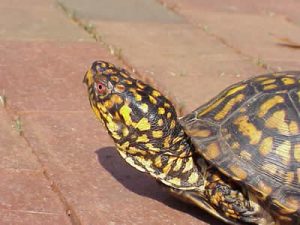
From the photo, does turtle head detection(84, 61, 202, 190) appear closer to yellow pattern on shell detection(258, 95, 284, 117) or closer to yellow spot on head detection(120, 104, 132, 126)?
yellow spot on head detection(120, 104, 132, 126)

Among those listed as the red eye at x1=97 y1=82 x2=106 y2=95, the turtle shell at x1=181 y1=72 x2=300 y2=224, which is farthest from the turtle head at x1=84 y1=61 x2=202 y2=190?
the turtle shell at x1=181 y1=72 x2=300 y2=224

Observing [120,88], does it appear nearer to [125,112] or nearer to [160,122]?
[125,112]

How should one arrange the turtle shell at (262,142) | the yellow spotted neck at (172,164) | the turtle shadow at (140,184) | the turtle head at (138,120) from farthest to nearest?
the turtle shadow at (140,184)
the yellow spotted neck at (172,164)
the turtle head at (138,120)
the turtle shell at (262,142)

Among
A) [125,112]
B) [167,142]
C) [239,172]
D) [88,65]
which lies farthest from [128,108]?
[88,65]

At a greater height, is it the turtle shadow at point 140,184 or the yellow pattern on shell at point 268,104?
the yellow pattern on shell at point 268,104

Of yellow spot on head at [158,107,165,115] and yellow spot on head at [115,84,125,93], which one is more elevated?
yellow spot on head at [115,84,125,93]

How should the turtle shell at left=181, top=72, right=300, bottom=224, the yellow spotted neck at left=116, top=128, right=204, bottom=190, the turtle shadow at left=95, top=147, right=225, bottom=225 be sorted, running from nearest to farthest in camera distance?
the turtle shell at left=181, top=72, right=300, bottom=224 < the yellow spotted neck at left=116, top=128, right=204, bottom=190 < the turtle shadow at left=95, top=147, right=225, bottom=225

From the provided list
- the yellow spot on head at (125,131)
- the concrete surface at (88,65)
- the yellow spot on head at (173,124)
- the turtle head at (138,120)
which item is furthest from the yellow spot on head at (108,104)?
the concrete surface at (88,65)

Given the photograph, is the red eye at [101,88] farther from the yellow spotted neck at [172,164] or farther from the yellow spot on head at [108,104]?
the yellow spotted neck at [172,164]

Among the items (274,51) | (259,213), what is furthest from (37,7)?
(259,213)
